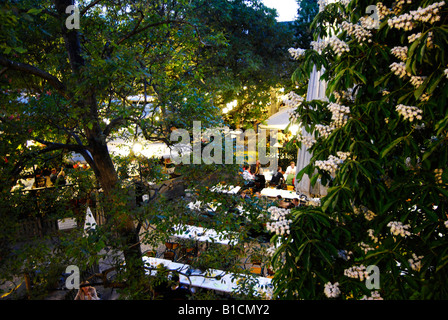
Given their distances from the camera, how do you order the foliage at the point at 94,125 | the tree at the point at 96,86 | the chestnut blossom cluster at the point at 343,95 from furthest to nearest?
the tree at the point at 96,86 < the foliage at the point at 94,125 < the chestnut blossom cluster at the point at 343,95

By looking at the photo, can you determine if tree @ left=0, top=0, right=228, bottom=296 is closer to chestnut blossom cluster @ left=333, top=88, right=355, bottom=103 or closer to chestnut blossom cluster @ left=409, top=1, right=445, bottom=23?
chestnut blossom cluster @ left=333, top=88, right=355, bottom=103

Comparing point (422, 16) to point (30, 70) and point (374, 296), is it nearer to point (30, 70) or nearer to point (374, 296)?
point (374, 296)

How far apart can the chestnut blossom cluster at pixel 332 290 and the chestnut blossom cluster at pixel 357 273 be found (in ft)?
0.36

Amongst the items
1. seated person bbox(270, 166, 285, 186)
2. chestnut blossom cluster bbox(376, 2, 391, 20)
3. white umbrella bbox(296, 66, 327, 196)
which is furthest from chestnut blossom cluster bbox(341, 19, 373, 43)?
seated person bbox(270, 166, 285, 186)

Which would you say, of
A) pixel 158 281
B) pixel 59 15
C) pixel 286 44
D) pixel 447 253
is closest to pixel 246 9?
pixel 286 44

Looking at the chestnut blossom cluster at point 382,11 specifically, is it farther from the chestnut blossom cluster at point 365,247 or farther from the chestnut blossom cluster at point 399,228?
the chestnut blossom cluster at point 365,247

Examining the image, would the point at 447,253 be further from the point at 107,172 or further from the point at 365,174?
the point at 107,172

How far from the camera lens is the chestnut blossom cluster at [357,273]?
1920 millimetres

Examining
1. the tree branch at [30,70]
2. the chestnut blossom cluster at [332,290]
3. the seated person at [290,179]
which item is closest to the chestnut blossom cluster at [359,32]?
the chestnut blossom cluster at [332,290]

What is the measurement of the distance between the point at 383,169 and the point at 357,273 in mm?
739

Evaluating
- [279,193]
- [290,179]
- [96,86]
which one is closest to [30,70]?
[96,86]

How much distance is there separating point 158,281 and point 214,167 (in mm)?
1642

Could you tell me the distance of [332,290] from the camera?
1907mm

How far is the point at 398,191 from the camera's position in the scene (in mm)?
1994
